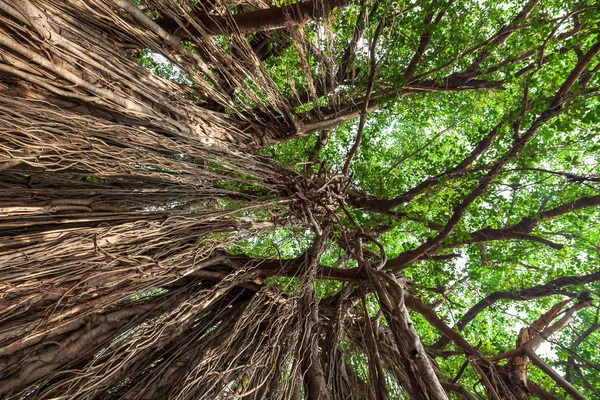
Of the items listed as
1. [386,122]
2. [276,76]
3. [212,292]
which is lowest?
[212,292]

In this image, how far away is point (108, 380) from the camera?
1.22 m

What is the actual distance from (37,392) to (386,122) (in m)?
3.34

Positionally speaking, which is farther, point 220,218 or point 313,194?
point 313,194

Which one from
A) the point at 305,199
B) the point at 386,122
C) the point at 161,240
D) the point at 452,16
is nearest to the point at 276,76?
the point at 386,122

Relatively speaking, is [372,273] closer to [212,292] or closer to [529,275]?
[212,292]

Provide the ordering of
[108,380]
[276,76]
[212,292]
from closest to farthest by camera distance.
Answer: [108,380]
[212,292]
[276,76]

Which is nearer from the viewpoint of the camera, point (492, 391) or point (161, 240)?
point (492, 391)

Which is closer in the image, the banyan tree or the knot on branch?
the banyan tree

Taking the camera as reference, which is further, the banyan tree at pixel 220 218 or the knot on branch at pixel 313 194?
the knot on branch at pixel 313 194

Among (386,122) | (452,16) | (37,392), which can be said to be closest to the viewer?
(37,392)

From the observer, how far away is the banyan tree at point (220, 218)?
115 centimetres

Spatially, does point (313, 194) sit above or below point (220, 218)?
above

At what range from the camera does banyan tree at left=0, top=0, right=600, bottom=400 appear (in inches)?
45.1

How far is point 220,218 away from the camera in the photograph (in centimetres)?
160
